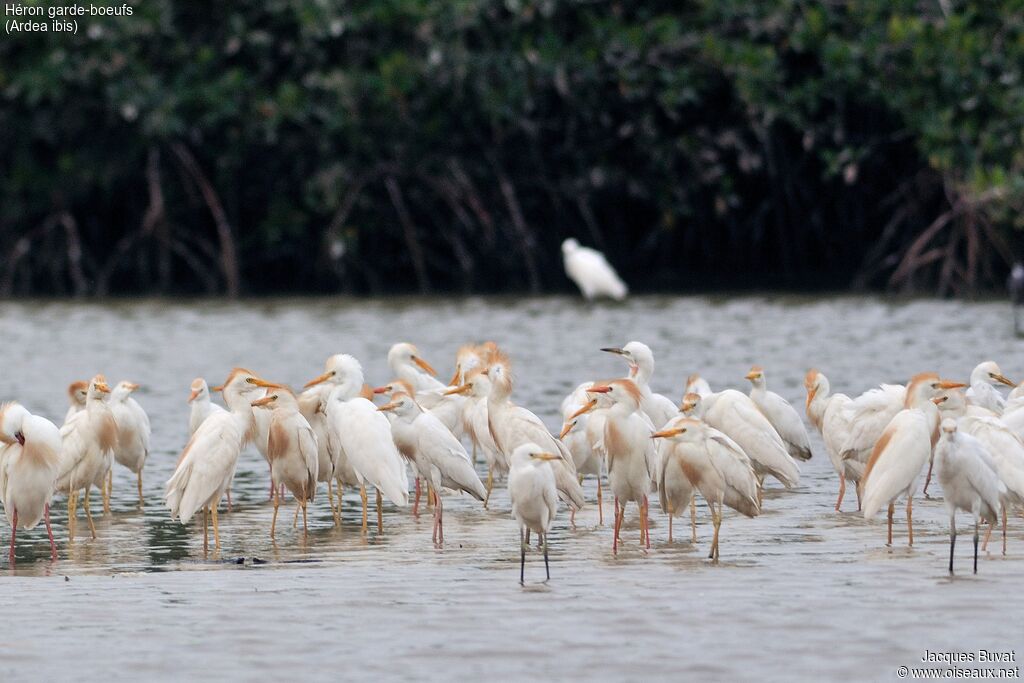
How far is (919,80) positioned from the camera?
78.8 feet

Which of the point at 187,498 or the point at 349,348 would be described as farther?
the point at 349,348

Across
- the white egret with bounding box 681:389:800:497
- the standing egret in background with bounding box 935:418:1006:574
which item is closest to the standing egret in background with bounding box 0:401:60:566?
the white egret with bounding box 681:389:800:497

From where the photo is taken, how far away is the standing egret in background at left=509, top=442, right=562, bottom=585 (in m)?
8.13

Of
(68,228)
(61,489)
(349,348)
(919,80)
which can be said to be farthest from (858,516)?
(68,228)

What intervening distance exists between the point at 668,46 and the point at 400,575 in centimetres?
1780

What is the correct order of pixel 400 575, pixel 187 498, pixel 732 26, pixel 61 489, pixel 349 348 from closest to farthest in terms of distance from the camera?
pixel 400 575 < pixel 187 498 < pixel 61 489 < pixel 349 348 < pixel 732 26

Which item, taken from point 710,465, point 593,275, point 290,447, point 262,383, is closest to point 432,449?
point 290,447

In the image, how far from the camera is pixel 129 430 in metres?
10.7

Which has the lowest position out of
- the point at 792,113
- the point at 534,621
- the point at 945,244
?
the point at 534,621

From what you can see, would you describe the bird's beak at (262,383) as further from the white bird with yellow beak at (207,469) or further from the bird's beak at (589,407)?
the bird's beak at (589,407)

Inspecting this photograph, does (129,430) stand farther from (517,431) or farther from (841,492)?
(841,492)

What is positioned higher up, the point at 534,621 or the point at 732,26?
the point at 732,26

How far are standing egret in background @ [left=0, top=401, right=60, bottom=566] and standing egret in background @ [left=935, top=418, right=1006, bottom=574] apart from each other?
415cm

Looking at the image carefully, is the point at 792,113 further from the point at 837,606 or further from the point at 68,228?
the point at 837,606
